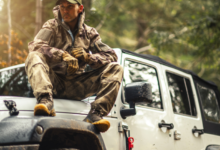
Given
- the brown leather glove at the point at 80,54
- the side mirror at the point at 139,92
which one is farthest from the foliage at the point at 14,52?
the side mirror at the point at 139,92

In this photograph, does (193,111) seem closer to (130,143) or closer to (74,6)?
(130,143)

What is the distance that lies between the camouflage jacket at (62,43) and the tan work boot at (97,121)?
0.55 metres

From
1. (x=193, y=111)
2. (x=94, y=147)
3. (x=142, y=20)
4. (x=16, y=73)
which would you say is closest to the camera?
(x=94, y=147)

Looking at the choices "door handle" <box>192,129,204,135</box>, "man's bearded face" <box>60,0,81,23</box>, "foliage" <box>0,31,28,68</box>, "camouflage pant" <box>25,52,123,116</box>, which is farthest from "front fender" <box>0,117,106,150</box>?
"foliage" <box>0,31,28,68</box>

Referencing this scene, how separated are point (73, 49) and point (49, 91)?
605 millimetres

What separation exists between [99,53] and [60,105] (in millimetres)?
693

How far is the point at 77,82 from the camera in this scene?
2.98 meters

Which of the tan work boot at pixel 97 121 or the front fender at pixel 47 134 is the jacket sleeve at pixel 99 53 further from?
the front fender at pixel 47 134

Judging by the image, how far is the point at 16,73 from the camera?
4008 millimetres

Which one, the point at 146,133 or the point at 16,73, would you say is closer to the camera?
the point at 146,133

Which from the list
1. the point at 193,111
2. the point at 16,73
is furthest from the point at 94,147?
the point at 193,111

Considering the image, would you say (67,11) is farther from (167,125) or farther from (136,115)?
(167,125)

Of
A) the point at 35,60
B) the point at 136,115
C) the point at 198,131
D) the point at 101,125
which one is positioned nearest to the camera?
the point at 101,125

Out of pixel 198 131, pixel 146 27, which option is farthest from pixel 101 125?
pixel 146 27
